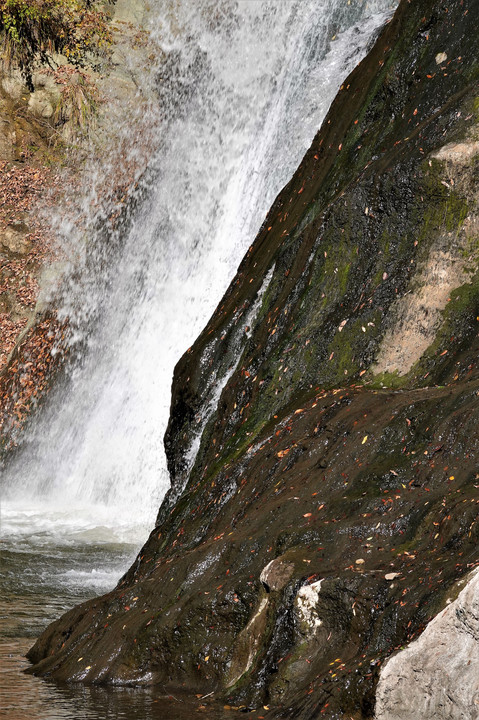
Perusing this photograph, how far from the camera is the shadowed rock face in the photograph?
14.9 feet

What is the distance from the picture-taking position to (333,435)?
6.27 metres

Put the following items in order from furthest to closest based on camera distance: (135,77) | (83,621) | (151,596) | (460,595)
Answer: (135,77)
(83,621)
(151,596)
(460,595)

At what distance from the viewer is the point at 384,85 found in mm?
9148

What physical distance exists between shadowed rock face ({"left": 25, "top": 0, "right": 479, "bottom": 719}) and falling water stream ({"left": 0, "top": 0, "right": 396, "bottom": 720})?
3.29m

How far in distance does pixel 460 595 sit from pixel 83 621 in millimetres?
3630

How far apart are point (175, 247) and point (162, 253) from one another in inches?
14.6

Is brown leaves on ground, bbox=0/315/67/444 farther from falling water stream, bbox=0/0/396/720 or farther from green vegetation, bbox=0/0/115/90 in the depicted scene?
green vegetation, bbox=0/0/115/90

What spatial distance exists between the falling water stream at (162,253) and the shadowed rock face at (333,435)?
329 centimetres

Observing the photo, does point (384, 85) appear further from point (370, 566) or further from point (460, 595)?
point (460, 595)

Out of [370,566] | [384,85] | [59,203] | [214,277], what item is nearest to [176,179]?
[59,203]

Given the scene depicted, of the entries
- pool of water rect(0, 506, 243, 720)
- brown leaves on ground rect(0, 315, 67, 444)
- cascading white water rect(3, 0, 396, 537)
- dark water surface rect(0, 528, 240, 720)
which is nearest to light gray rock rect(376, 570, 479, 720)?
dark water surface rect(0, 528, 240, 720)

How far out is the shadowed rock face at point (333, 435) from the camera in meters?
4.54

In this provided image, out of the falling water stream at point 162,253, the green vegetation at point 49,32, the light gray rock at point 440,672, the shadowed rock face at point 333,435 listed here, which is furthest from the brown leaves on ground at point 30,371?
the light gray rock at point 440,672

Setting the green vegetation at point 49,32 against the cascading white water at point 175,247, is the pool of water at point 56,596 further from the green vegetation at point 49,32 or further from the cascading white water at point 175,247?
the green vegetation at point 49,32
